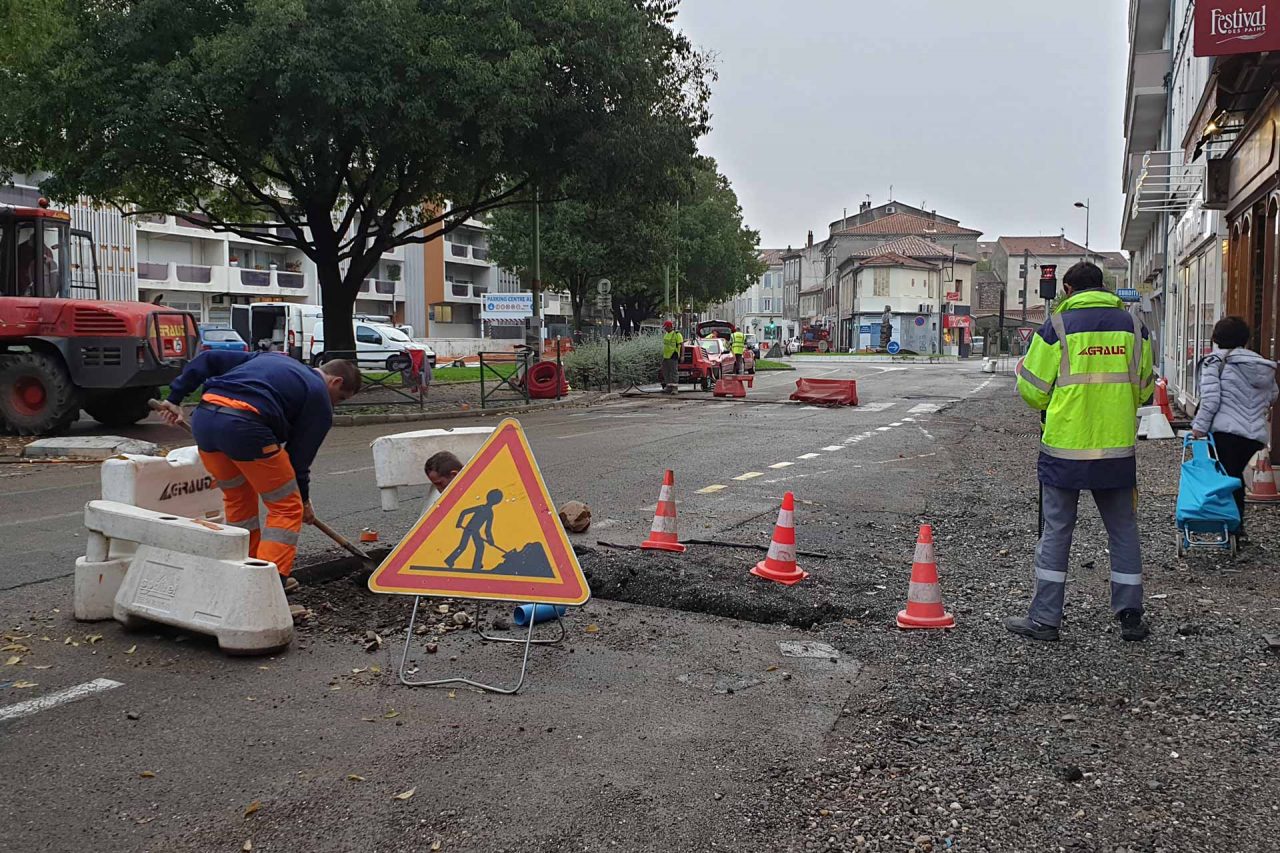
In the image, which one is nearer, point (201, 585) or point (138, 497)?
point (201, 585)

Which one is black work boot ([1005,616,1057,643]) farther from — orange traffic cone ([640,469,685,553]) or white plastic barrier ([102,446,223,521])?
white plastic barrier ([102,446,223,521])

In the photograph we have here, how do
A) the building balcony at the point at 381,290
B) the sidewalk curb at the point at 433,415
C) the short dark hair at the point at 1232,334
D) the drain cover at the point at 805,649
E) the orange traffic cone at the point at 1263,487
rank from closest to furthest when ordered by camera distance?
the drain cover at the point at 805,649
the short dark hair at the point at 1232,334
the orange traffic cone at the point at 1263,487
the sidewalk curb at the point at 433,415
the building balcony at the point at 381,290

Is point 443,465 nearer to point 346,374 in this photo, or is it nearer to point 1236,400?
point 346,374

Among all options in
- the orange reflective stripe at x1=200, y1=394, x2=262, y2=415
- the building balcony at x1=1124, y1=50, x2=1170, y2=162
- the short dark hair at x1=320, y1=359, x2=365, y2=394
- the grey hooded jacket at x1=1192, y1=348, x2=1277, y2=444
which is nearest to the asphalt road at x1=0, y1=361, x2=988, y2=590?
the short dark hair at x1=320, y1=359, x2=365, y2=394

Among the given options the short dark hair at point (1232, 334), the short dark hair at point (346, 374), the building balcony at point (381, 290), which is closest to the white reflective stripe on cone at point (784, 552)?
the short dark hair at point (346, 374)

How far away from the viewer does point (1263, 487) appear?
30.6 feet

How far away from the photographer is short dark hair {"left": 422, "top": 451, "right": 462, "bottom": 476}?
6.14 m

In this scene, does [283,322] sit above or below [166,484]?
above

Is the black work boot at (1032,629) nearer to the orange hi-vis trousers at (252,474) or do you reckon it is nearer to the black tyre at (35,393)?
the orange hi-vis trousers at (252,474)

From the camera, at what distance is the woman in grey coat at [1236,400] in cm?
757

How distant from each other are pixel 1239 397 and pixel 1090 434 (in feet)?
9.62

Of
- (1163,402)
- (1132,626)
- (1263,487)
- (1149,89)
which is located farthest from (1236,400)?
(1149,89)

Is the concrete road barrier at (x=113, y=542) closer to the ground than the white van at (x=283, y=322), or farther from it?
closer to the ground

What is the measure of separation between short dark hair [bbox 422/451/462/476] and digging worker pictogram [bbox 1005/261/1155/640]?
3.10 meters
